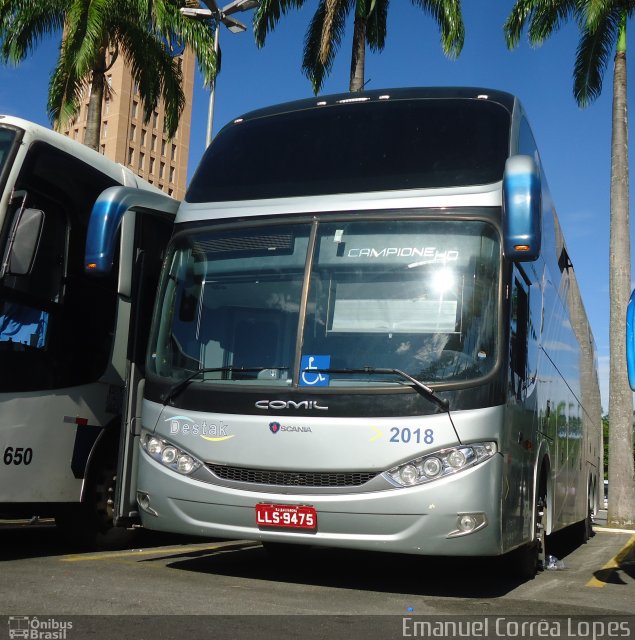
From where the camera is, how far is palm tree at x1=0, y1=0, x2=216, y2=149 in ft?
73.3

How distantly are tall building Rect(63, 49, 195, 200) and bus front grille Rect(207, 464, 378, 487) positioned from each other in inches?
3040

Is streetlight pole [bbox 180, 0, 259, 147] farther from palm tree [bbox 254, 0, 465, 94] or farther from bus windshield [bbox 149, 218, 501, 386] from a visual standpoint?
bus windshield [bbox 149, 218, 501, 386]

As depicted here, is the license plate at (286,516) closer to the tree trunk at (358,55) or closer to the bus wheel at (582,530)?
the bus wheel at (582,530)

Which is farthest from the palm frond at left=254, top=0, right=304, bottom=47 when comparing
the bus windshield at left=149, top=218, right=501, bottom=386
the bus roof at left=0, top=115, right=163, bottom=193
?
the bus windshield at left=149, top=218, right=501, bottom=386

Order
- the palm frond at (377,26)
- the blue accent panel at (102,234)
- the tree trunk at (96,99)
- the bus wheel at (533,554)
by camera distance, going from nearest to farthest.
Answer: the blue accent panel at (102,234)
the bus wheel at (533,554)
the tree trunk at (96,99)
the palm frond at (377,26)

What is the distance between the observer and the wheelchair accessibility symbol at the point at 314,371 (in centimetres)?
662

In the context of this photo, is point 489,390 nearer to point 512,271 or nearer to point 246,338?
point 512,271

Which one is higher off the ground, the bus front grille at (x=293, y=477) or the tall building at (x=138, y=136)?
the tall building at (x=138, y=136)

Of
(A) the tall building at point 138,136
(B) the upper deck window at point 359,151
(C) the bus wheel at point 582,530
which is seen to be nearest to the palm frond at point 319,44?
(C) the bus wheel at point 582,530

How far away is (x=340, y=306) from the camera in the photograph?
22.2 ft

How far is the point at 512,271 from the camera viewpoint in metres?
6.91

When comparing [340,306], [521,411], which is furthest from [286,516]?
[521,411]

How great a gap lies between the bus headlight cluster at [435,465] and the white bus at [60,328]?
2647 mm

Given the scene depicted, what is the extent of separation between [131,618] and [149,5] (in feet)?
65.3
